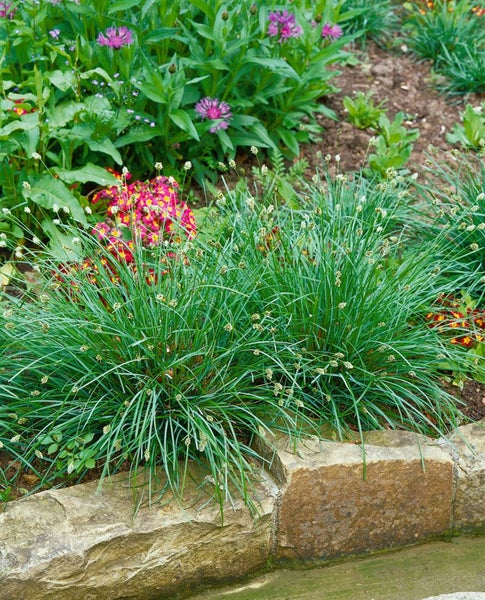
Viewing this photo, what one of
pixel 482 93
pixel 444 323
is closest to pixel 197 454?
pixel 444 323

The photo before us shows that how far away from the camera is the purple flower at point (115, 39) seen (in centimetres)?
420

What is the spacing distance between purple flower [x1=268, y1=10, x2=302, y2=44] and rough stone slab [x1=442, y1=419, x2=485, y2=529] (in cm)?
225

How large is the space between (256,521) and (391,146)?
2628mm

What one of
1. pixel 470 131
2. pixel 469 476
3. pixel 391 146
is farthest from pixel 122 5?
pixel 469 476

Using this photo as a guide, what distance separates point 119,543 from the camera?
9.70ft

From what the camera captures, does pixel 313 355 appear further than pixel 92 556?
Yes

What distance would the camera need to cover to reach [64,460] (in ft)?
10.6

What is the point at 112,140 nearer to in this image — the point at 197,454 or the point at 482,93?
the point at 197,454

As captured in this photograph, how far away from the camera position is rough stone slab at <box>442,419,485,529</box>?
131 inches

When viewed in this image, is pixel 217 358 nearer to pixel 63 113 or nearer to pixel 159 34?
pixel 63 113

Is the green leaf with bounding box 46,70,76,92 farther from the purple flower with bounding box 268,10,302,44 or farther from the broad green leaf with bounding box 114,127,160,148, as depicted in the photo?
the purple flower with bounding box 268,10,302,44

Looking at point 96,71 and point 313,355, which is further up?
point 96,71

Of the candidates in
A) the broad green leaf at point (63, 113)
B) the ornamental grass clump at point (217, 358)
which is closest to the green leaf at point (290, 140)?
the broad green leaf at point (63, 113)

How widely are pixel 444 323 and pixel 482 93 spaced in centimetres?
256
